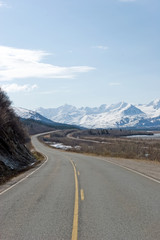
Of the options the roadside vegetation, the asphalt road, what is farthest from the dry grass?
the asphalt road

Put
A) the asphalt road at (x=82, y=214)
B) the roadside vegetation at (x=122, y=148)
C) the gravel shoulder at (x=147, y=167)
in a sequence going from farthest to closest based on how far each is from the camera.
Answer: the roadside vegetation at (x=122, y=148)
the gravel shoulder at (x=147, y=167)
the asphalt road at (x=82, y=214)

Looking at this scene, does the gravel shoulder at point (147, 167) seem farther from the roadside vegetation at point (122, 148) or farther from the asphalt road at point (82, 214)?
the roadside vegetation at point (122, 148)

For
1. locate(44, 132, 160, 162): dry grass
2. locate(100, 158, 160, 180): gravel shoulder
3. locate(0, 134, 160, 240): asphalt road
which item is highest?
locate(0, 134, 160, 240): asphalt road

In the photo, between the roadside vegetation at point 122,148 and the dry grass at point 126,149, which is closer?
the dry grass at point 126,149

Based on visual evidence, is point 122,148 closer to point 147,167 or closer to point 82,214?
point 147,167

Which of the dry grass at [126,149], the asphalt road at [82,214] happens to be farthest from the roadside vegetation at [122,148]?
the asphalt road at [82,214]

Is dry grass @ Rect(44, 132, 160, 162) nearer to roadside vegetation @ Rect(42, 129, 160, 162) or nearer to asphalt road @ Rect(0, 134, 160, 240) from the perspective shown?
roadside vegetation @ Rect(42, 129, 160, 162)

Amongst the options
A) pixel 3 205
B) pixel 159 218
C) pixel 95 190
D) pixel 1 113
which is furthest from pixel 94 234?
pixel 1 113

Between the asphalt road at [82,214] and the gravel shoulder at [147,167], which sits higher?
the asphalt road at [82,214]

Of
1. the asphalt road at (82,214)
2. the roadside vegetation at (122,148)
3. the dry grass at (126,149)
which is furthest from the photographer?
the roadside vegetation at (122,148)

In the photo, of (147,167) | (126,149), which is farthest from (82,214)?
(126,149)

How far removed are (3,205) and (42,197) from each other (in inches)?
71.7

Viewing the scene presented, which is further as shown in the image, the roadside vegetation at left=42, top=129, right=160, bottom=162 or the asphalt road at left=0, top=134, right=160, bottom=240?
the roadside vegetation at left=42, top=129, right=160, bottom=162

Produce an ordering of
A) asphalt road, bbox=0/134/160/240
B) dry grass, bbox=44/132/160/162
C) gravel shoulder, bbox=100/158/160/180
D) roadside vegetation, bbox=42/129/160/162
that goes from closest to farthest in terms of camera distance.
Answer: asphalt road, bbox=0/134/160/240 < gravel shoulder, bbox=100/158/160/180 < dry grass, bbox=44/132/160/162 < roadside vegetation, bbox=42/129/160/162
